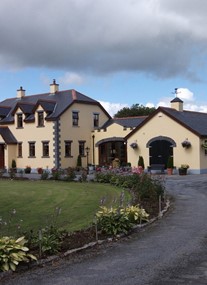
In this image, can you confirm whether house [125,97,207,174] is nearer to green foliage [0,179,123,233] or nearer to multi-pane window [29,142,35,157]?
multi-pane window [29,142,35,157]

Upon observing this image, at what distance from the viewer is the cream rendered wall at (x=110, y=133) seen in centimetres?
4297

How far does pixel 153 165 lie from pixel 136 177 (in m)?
13.9

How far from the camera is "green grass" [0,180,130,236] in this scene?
13.9 metres

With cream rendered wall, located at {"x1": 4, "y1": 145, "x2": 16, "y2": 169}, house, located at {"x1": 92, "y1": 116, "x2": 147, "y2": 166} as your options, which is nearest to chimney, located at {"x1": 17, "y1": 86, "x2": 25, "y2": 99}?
cream rendered wall, located at {"x1": 4, "y1": 145, "x2": 16, "y2": 169}

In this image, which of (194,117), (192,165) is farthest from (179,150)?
(194,117)

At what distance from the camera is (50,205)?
61.0 feet

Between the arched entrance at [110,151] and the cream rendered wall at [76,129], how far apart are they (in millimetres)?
1167

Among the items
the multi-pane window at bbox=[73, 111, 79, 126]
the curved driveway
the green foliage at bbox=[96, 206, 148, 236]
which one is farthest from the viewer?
the multi-pane window at bbox=[73, 111, 79, 126]

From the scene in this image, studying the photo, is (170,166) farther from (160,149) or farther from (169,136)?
(169,136)

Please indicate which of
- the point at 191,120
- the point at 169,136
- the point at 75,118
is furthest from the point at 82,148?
the point at 191,120

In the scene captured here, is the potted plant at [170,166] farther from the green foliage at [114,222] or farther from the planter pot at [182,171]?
the green foliage at [114,222]

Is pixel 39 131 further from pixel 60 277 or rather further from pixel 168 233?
pixel 60 277

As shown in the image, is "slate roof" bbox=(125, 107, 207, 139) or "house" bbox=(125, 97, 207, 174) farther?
"slate roof" bbox=(125, 107, 207, 139)

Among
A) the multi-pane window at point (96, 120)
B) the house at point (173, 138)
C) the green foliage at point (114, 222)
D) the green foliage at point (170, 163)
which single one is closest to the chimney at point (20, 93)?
the multi-pane window at point (96, 120)
